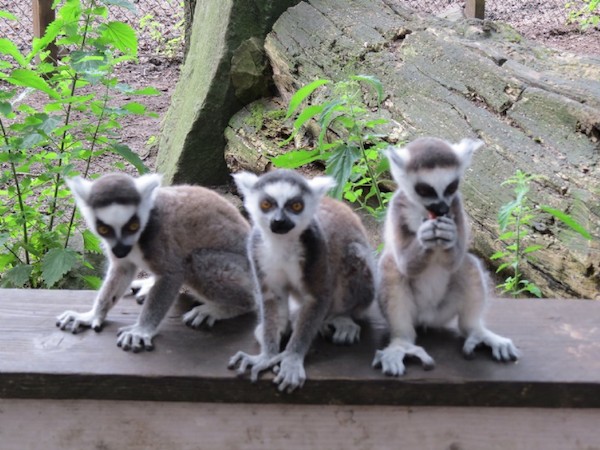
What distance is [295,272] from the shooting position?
2387mm

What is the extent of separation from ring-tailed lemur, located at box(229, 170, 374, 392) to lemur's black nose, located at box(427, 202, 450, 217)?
389 mm

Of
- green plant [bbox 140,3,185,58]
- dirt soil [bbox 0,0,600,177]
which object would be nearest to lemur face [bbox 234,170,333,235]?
dirt soil [bbox 0,0,600,177]

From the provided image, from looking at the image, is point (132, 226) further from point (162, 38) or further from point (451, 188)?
Answer: point (162, 38)

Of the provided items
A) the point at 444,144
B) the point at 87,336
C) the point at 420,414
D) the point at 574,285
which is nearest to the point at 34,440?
the point at 87,336

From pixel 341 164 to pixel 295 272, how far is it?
1.16m

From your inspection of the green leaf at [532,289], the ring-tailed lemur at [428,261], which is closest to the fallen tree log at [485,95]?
the green leaf at [532,289]

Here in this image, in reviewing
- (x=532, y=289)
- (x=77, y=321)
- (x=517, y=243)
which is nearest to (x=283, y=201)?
(x=77, y=321)

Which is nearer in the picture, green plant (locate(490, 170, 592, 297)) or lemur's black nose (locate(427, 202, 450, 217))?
lemur's black nose (locate(427, 202, 450, 217))

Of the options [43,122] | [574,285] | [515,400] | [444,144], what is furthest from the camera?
[43,122]

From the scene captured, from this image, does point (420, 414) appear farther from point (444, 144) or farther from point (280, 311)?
point (444, 144)

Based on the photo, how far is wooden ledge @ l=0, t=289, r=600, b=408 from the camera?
2.13 metres

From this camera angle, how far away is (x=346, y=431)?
7.17ft

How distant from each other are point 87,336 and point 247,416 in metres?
0.70

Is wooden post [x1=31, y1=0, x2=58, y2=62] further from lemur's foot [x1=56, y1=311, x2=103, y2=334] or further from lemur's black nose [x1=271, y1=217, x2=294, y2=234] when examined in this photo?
lemur's black nose [x1=271, y1=217, x2=294, y2=234]
